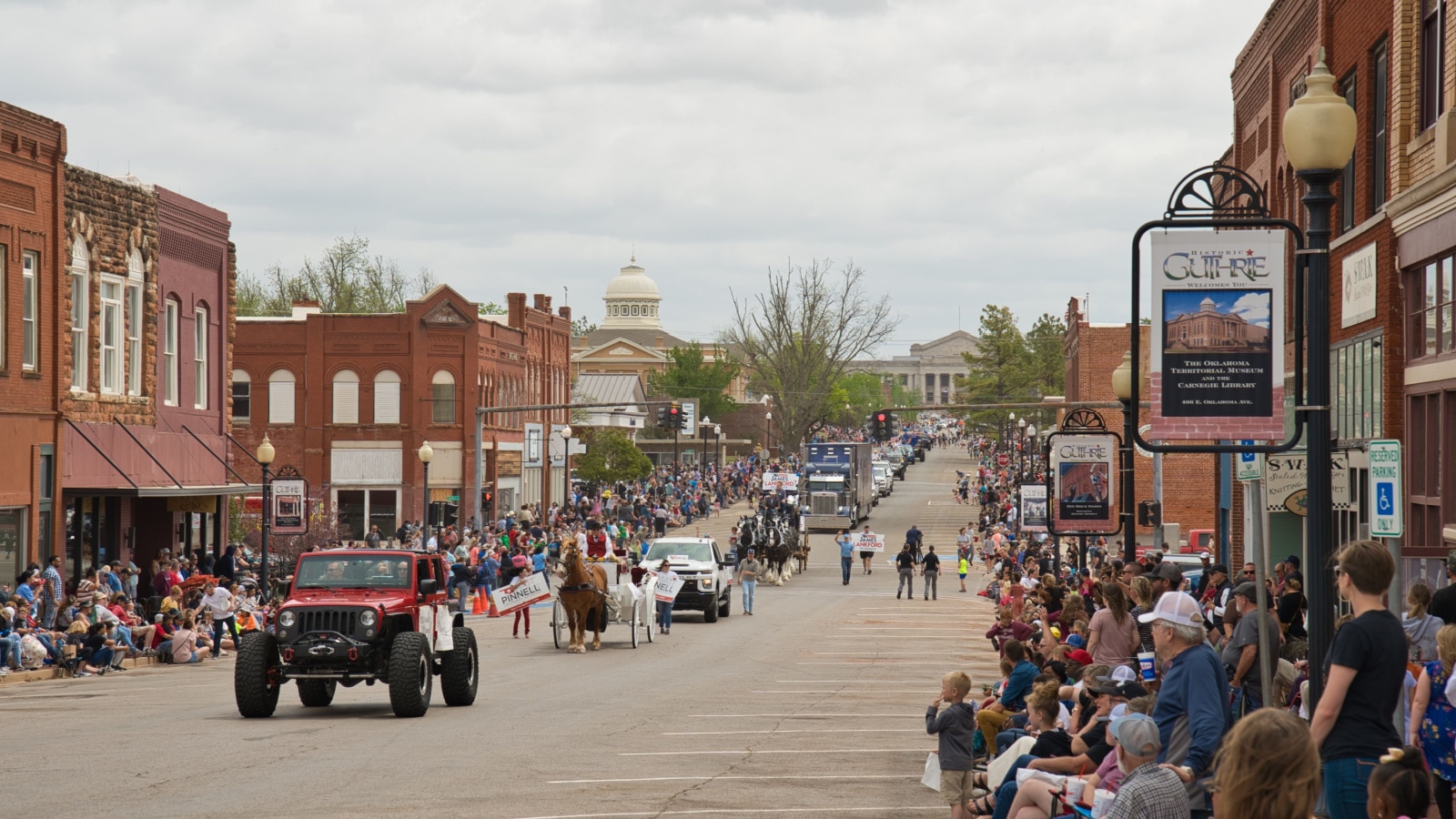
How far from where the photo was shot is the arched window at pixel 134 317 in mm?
35344

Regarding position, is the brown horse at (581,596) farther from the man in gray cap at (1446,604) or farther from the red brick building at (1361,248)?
the man in gray cap at (1446,604)

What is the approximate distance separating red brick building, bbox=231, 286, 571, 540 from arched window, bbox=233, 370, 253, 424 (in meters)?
0.04

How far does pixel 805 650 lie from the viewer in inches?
1150

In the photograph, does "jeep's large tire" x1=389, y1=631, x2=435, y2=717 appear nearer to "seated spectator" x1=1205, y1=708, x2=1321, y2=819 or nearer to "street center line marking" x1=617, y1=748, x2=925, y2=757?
"street center line marking" x1=617, y1=748, x2=925, y2=757

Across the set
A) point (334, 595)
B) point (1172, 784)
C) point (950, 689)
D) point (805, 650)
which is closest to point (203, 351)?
point (805, 650)

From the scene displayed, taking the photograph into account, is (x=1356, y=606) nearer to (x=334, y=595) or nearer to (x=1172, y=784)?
(x=1172, y=784)

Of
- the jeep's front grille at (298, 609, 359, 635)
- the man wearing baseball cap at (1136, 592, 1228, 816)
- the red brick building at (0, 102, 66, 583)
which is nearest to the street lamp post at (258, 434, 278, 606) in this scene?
the red brick building at (0, 102, 66, 583)

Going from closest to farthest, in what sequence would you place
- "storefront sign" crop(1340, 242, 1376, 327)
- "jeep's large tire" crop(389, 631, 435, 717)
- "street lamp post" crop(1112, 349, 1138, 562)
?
1. "jeep's large tire" crop(389, 631, 435, 717)
2. "storefront sign" crop(1340, 242, 1376, 327)
3. "street lamp post" crop(1112, 349, 1138, 562)

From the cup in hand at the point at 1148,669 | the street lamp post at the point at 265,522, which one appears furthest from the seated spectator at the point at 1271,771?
the street lamp post at the point at 265,522

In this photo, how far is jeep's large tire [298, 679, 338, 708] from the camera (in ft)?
65.0

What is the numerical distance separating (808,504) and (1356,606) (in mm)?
67947

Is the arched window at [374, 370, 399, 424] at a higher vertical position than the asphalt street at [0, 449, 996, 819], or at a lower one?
higher

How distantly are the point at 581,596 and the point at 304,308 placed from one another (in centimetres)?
4433

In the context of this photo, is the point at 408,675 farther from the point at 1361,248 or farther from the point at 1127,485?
the point at 1361,248
